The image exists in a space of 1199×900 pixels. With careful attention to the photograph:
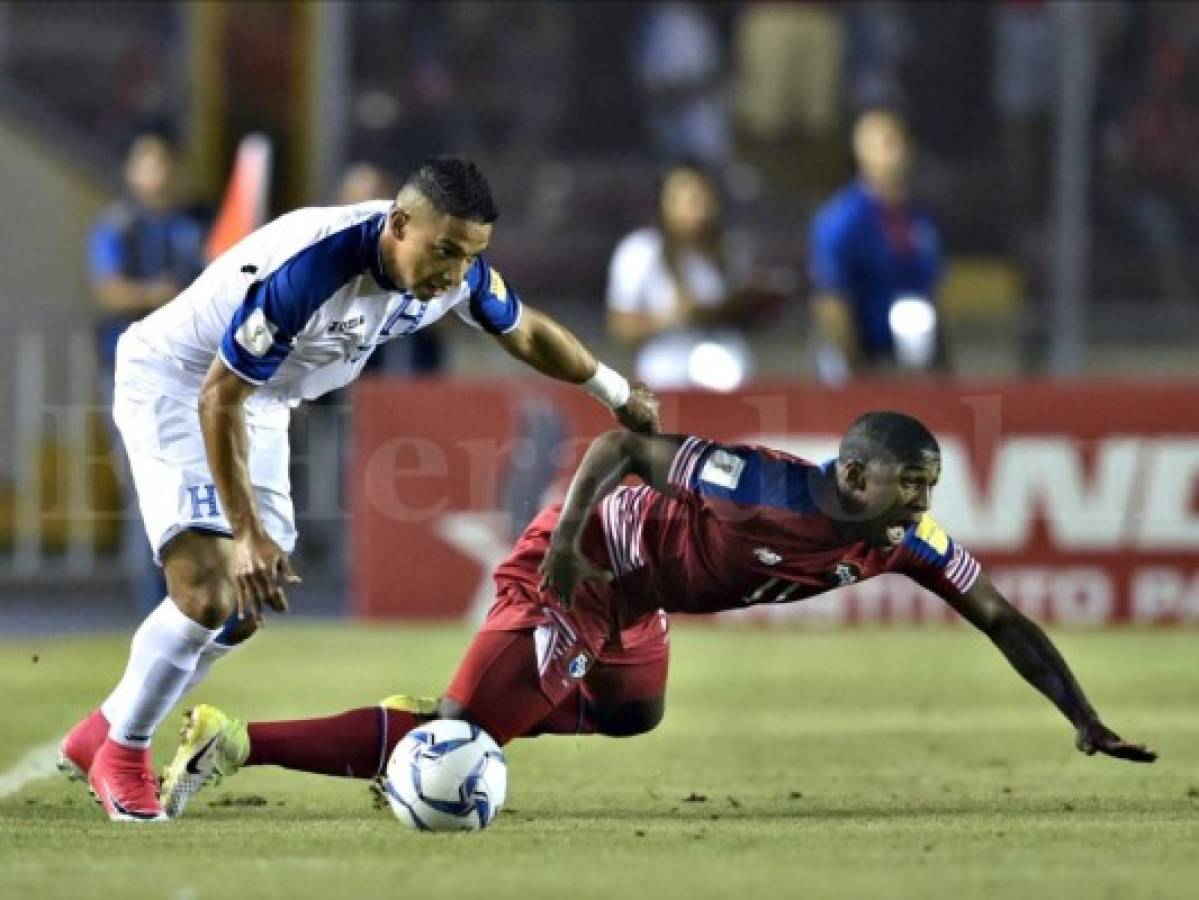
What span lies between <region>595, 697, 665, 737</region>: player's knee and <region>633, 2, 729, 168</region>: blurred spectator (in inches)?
384

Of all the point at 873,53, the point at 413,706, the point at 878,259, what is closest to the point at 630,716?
the point at 413,706

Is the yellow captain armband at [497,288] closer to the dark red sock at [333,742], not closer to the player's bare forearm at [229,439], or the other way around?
the player's bare forearm at [229,439]

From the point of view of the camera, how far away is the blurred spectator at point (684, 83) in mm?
17125

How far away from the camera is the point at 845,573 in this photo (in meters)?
7.35

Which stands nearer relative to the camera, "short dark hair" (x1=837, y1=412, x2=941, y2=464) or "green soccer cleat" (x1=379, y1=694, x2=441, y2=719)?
"short dark hair" (x1=837, y1=412, x2=941, y2=464)

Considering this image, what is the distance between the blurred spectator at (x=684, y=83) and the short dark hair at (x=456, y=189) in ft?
33.7

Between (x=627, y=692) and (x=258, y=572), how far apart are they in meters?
1.40

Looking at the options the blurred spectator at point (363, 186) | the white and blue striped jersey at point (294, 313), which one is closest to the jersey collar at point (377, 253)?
the white and blue striped jersey at point (294, 313)

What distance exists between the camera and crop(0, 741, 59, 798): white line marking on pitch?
26.6 feet

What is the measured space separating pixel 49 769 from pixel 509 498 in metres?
5.19

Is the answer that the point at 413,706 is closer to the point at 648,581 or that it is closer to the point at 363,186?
the point at 648,581

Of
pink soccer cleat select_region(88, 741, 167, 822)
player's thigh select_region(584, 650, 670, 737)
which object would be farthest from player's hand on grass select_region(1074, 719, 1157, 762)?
pink soccer cleat select_region(88, 741, 167, 822)

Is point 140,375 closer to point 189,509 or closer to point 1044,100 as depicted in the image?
point 189,509

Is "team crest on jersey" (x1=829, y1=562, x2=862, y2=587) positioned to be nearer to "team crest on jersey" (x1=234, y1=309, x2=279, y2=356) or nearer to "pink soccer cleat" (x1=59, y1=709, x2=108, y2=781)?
"team crest on jersey" (x1=234, y1=309, x2=279, y2=356)
